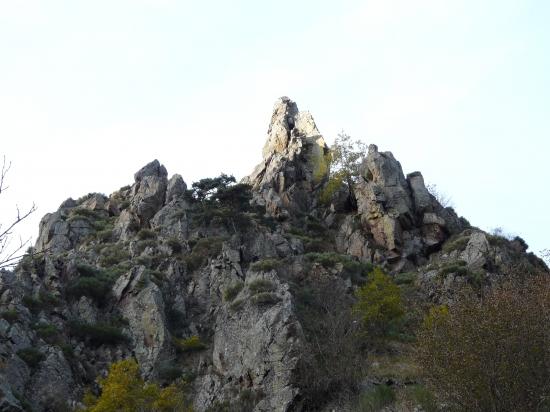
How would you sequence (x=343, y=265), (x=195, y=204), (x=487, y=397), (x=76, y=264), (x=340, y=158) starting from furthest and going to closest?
1. (x=340, y=158)
2. (x=195, y=204)
3. (x=343, y=265)
4. (x=76, y=264)
5. (x=487, y=397)

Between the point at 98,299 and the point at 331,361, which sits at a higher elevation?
the point at 98,299

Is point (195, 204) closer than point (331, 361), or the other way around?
point (331, 361)

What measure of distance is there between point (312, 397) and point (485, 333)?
12297mm

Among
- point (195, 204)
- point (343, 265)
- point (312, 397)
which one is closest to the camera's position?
point (312, 397)

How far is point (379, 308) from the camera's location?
36312 millimetres

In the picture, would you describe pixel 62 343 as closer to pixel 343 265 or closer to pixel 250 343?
pixel 250 343

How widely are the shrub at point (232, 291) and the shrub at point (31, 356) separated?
12.4 meters

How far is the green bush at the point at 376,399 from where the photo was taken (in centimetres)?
2541

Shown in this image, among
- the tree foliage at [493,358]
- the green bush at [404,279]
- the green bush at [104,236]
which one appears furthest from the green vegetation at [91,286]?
the tree foliage at [493,358]

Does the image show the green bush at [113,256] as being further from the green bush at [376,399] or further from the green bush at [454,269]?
the green bush at [376,399]

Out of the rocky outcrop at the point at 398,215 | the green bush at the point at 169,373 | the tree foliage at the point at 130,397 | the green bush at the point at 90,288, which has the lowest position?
the tree foliage at the point at 130,397

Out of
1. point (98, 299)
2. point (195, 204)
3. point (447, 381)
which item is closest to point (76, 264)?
point (98, 299)

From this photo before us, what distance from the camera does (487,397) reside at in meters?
18.2

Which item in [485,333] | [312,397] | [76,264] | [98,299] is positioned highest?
[76,264]
